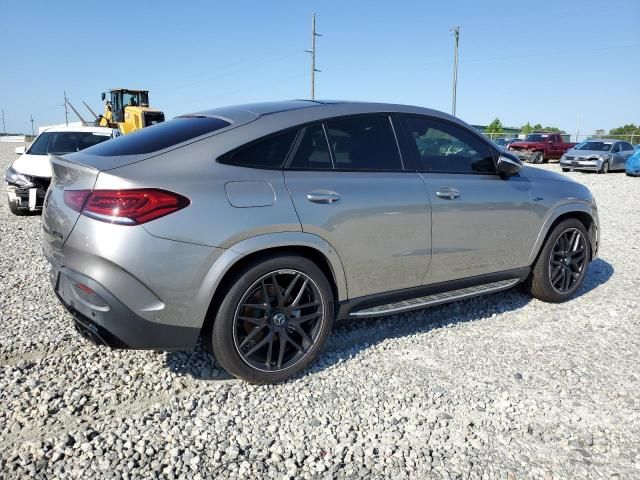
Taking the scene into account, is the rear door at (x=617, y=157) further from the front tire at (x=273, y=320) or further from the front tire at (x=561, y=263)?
the front tire at (x=273, y=320)

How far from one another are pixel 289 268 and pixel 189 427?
1.01 metres

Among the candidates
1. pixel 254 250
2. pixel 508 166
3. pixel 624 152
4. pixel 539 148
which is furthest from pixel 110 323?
pixel 539 148

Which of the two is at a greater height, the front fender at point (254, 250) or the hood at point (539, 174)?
the hood at point (539, 174)

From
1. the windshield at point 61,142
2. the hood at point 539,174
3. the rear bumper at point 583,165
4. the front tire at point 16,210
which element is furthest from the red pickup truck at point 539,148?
the front tire at point 16,210

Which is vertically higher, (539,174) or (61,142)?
(61,142)

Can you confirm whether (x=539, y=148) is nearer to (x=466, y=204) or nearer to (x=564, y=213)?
(x=564, y=213)

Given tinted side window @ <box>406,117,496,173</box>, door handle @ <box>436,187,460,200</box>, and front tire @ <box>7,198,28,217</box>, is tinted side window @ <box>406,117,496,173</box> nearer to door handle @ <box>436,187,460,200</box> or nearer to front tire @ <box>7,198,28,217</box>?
door handle @ <box>436,187,460,200</box>

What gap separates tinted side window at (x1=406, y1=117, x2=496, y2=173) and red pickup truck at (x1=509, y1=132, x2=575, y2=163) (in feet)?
77.5

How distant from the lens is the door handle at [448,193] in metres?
3.54

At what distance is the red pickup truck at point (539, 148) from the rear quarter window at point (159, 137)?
82.6 feet

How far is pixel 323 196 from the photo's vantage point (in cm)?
301

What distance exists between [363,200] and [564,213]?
228cm

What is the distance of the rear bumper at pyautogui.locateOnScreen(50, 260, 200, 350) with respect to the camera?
2.54m

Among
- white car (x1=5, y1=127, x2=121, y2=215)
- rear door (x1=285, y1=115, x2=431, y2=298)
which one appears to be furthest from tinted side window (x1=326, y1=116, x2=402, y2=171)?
white car (x1=5, y1=127, x2=121, y2=215)
